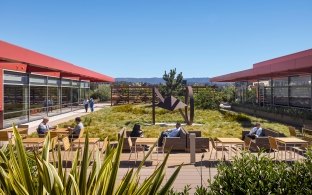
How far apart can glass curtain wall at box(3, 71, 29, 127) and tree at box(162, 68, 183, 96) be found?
22.4 m

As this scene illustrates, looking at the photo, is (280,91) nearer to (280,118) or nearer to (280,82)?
(280,82)

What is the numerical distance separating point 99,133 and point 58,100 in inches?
637

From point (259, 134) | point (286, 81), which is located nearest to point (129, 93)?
point (286, 81)

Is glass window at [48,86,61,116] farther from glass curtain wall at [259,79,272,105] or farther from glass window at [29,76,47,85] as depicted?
glass curtain wall at [259,79,272,105]

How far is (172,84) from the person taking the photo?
146 feet

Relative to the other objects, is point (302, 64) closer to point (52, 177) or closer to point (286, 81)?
point (286, 81)

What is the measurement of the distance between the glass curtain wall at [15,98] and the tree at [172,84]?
22.4 metres

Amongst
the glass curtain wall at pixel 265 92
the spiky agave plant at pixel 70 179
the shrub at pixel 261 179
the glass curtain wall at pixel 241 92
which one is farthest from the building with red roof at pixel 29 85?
the glass curtain wall at pixel 241 92

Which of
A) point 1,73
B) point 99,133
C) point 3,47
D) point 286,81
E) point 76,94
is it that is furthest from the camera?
point 76,94

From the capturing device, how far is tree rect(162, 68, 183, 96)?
142ft

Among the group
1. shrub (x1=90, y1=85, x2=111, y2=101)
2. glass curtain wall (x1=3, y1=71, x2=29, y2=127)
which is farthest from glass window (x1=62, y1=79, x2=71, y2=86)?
shrub (x1=90, y1=85, x2=111, y2=101)

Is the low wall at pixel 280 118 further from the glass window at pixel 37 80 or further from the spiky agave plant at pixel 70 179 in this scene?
the spiky agave plant at pixel 70 179

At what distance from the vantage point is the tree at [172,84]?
43344 mm

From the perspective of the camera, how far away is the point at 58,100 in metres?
31.2
